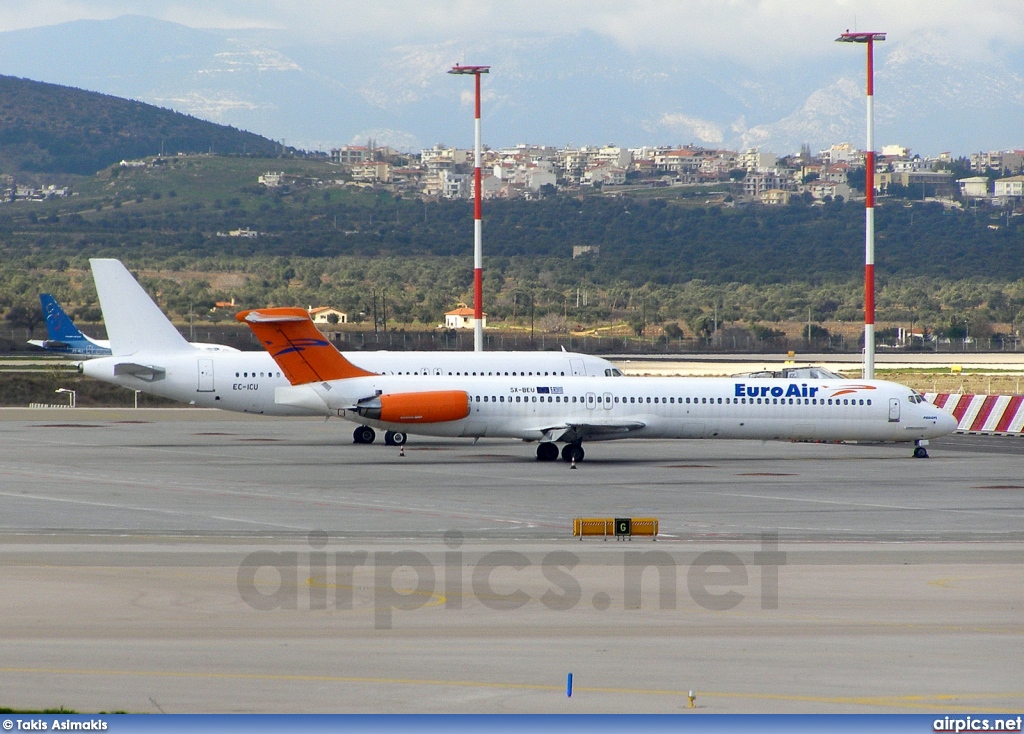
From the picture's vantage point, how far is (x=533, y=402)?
42.1m

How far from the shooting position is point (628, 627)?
17.3m

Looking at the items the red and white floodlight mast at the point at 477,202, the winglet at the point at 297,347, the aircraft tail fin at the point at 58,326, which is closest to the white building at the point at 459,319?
the aircraft tail fin at the point at 58,326

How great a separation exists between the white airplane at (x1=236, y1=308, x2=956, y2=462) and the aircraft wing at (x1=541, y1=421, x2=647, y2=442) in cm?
3

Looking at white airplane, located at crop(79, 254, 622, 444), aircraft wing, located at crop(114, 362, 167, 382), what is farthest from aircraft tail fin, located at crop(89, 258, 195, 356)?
aircraft wing, located at crop(114, 362, 167, 382)

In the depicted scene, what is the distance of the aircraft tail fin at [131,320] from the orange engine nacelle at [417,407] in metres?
9.40

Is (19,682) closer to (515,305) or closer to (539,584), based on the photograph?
(539,584)

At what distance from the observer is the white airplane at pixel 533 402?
41688 mm

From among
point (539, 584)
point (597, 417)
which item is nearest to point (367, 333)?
point (597, 417)

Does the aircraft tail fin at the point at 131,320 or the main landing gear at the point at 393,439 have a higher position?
the aircraft tail fin at the point at 131,320

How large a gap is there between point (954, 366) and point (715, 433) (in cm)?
4299

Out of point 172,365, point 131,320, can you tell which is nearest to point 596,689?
point 172,365

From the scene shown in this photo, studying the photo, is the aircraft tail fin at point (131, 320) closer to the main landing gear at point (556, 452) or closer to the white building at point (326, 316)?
the main landing gear at point (556, 452)

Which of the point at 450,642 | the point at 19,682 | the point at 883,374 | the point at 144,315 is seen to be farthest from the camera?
the point at 883,374

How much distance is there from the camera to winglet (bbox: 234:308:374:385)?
41.8 m
